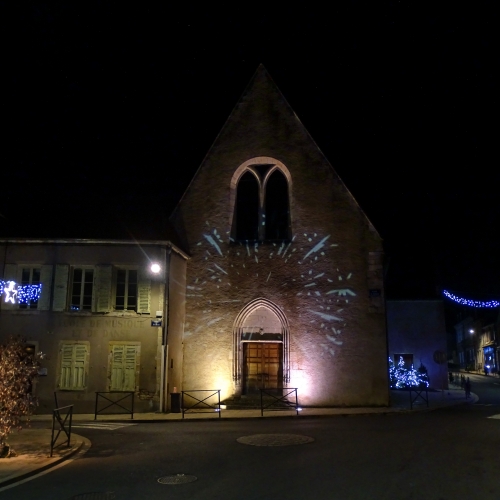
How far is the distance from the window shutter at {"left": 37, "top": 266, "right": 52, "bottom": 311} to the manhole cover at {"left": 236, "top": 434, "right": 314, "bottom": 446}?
9.75 meters

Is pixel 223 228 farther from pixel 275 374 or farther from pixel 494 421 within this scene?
pixel 494 421

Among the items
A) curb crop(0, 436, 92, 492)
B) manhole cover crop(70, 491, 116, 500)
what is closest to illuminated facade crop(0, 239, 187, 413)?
curb crop(0, 436, 92, 492)

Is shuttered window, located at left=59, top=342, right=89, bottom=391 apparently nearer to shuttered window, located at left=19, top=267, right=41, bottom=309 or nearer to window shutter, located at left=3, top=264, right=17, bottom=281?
shuttered window, located at left=19, top=267, right=41, bottom=309

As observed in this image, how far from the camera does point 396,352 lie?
98.0ft

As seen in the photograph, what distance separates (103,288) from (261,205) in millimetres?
6738

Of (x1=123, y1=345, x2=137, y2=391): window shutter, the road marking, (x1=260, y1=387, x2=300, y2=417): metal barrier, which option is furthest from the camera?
(x1=260, y1=387, x2=300, y2=417): metal barrier

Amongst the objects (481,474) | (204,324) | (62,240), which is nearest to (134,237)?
(62,240)

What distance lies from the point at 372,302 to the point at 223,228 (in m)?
6.20

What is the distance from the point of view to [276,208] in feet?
67.5

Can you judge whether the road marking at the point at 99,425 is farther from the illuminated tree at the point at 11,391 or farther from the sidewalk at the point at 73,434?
the illuminated tree at the point at 11,391

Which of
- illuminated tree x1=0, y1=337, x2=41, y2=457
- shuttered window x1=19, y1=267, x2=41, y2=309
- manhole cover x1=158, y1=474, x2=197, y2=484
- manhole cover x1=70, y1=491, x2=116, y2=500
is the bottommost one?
manhole cover x1=70, y1=491, x2=116, y2=500

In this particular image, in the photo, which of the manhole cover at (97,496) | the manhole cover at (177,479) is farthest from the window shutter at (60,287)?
the manhole cover at (97,496)

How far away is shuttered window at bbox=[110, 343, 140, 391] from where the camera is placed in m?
17.5

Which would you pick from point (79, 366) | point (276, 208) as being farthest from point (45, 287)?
point (276, 208)
